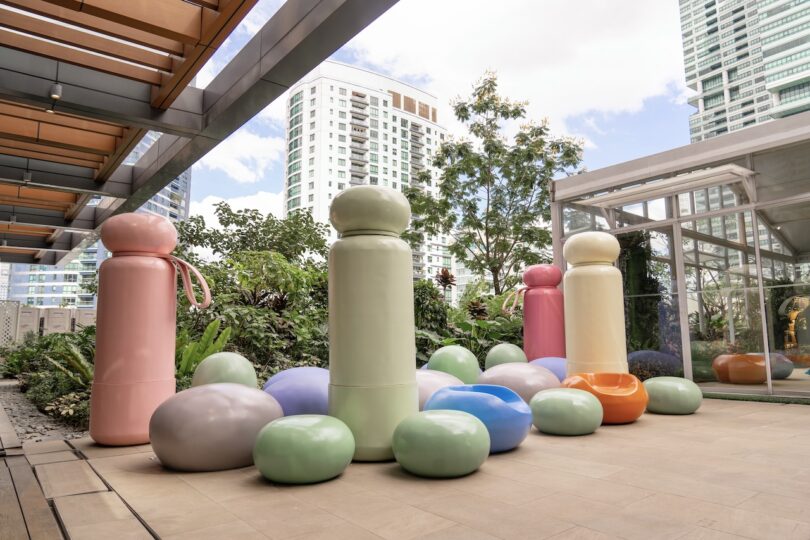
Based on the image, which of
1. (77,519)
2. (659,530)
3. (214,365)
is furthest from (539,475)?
(214,365)

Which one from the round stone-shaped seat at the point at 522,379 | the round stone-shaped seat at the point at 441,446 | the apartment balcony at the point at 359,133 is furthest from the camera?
the apartment balcony at the point at 359,133

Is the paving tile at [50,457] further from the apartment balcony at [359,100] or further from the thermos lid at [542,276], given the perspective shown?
the apartment balcony at [359,100]

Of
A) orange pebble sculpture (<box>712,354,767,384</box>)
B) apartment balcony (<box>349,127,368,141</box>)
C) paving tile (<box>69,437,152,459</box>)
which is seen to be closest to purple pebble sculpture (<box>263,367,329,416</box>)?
paving tile (<box>69,437,152,459</box>)

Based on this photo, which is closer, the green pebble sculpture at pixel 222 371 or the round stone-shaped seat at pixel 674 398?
the green pebble sculpture at pixel 222 371

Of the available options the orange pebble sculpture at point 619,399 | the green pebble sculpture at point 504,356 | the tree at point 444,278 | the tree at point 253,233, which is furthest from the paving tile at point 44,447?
the tree at point 253,233

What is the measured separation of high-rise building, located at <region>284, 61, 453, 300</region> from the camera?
85.1 meters

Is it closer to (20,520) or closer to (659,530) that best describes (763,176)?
(659,530)

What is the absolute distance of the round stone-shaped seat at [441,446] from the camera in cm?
379

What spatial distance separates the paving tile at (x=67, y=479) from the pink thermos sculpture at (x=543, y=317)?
7045 mm

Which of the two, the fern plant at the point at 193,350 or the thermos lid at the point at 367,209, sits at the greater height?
the thermos lid at the point at 367,209

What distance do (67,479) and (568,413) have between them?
170 inches

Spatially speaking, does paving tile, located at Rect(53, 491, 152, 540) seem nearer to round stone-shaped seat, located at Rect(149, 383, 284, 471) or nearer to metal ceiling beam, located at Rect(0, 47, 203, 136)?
round stone-shaped seat, located at Rect(149, 383, 284, 471)

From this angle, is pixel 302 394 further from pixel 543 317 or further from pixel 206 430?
pixel 543 317

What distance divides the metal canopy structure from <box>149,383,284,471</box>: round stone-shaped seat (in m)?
3.25
